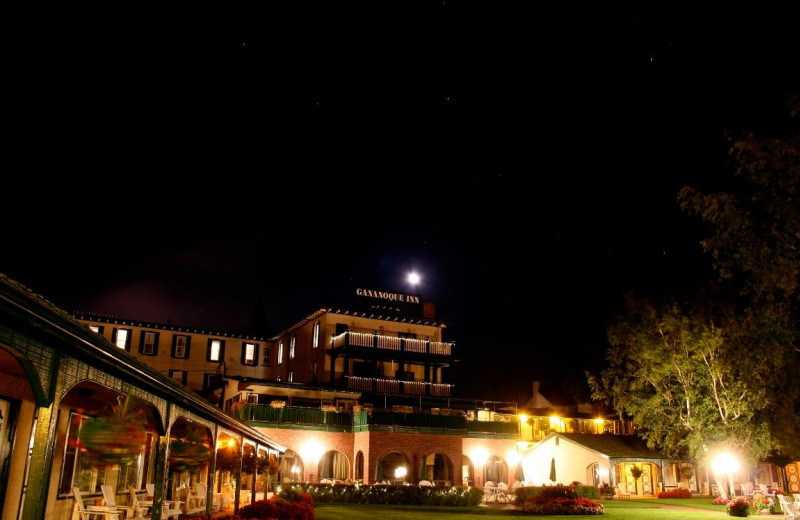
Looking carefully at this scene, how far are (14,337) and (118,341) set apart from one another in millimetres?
42000

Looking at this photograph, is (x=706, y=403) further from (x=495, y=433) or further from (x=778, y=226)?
(x=778, y=226)

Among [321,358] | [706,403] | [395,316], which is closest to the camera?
[706,403]

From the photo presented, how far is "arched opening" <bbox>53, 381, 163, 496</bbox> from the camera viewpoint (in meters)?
7.99

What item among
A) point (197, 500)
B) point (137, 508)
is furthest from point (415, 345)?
point (137, 508)

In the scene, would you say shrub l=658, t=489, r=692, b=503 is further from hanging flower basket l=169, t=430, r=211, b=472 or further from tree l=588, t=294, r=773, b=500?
hanging flower basket l=169, t=430, r=211, b=472

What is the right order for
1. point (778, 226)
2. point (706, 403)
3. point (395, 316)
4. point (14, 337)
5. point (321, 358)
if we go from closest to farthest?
point (14, 337), point (778, 226), point (706, 403), point (321, 358), point (395, 316)

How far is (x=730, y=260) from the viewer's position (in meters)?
17.9

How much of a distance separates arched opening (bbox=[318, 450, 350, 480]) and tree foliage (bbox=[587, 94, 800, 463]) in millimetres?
16118

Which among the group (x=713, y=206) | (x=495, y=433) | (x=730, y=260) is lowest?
(x=495, y=433)

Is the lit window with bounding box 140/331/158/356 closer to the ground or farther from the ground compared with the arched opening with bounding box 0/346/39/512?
farther from the ground

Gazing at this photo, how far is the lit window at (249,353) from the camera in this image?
160 feet

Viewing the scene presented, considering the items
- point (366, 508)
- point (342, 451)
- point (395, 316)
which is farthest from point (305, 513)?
point (395, 316)

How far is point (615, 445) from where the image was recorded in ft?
147

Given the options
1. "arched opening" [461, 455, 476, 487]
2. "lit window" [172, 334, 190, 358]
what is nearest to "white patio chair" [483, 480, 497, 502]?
"arched opening" [461, 455, 476, 487]
